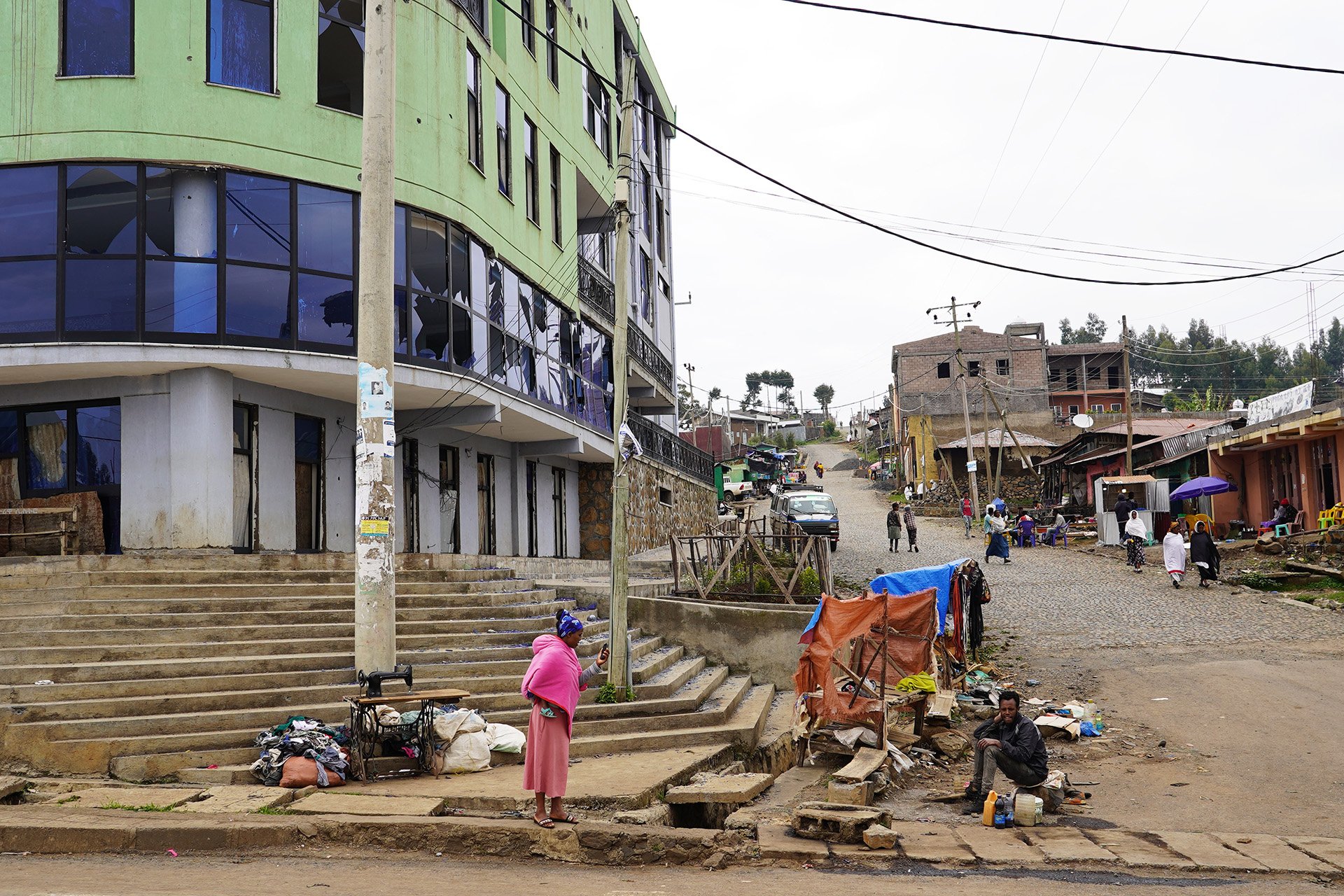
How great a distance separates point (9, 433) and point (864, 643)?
13034 mm

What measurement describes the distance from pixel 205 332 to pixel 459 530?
23.6 feet

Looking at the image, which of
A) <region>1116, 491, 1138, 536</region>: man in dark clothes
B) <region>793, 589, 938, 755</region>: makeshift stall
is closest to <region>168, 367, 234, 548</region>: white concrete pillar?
<region>793, 589, 938, 755</region>: makeshift stall

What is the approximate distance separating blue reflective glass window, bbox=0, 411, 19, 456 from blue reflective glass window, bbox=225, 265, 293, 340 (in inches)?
163

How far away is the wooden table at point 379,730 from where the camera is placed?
9031 millimetres

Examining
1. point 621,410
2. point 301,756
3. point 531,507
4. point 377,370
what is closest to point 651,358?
point 531,507

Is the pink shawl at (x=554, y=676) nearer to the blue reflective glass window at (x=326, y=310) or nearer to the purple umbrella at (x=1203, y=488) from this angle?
the blue reflective glass window at (x=326, y=310)

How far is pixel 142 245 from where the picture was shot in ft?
46.1

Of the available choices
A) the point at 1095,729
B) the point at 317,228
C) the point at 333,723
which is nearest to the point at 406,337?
the point at 317,228

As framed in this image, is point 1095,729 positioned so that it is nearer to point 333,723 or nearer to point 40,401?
point 333,723

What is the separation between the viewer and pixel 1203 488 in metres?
29.8

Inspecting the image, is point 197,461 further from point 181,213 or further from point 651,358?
point 651,358

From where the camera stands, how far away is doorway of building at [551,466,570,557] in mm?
25625

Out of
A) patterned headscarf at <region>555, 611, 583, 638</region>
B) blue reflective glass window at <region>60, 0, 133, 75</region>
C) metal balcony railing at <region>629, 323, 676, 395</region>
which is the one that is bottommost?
patterned headscarf at <region>555, 611, 583, 638</region>

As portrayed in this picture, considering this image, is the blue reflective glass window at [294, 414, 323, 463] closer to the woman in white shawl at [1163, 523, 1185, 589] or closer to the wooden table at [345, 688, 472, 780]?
the wooden table at [345, 688, 472, 780]
